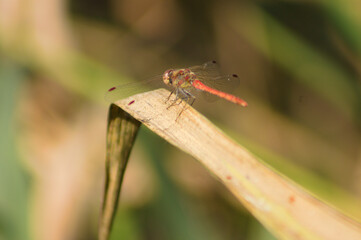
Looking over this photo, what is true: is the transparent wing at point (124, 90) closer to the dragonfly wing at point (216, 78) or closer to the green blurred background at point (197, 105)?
the green blurred background at point (197, 105)

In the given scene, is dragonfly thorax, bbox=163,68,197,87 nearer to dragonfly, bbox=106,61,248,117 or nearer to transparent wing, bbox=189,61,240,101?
dragonfly, bbox=106,61,248,117

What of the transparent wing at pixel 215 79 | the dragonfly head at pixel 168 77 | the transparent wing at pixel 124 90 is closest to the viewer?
the transparent wing at pixel 124 90

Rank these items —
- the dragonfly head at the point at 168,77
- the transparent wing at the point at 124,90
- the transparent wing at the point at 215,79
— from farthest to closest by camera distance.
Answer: the transparent wing at the point at 215,79, the dragonfly head at the point at 168,77, the transparent wing at the point at 124,90

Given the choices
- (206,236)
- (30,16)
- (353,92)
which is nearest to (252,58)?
(353,92)

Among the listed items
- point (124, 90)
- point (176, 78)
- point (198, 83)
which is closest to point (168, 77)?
point (176, 78)

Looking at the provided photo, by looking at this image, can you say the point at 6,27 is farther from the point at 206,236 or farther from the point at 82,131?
the point at 206,236

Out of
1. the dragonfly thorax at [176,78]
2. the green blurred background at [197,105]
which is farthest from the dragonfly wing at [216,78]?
the green blurred background at [197,105]

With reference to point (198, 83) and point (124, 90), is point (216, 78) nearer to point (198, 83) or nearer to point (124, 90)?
point (198, 83)

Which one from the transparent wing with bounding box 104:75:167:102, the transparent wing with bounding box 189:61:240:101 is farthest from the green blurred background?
the transparent wing with bounding box 189:61:240:101
